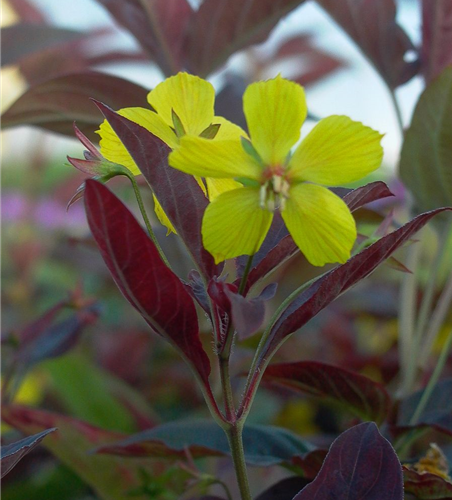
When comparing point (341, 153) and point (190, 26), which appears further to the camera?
point (190, 26)

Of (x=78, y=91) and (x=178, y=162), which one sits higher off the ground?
(x=78, y=91)

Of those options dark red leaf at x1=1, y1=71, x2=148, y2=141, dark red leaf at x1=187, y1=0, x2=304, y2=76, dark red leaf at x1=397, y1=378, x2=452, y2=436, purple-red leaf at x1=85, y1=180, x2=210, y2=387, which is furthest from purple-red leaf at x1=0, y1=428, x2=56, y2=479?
dark red leaf at x1=187, y1=0, x2=304, y2=76

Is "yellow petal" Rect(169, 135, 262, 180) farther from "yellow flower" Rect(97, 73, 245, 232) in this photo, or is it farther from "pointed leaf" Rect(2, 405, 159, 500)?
"pointed leaf" Rect(2, 405, 159, 500)

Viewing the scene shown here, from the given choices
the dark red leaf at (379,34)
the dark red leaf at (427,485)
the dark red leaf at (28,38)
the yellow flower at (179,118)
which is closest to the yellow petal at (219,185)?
the yellow flower at (179,118)

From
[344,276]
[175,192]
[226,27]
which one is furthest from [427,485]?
[226,27]

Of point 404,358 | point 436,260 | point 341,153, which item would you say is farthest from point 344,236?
point 404,358

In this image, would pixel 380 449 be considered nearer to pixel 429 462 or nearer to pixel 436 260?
pixel 429 462

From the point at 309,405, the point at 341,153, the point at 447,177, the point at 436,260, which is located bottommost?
the point at 309,405
